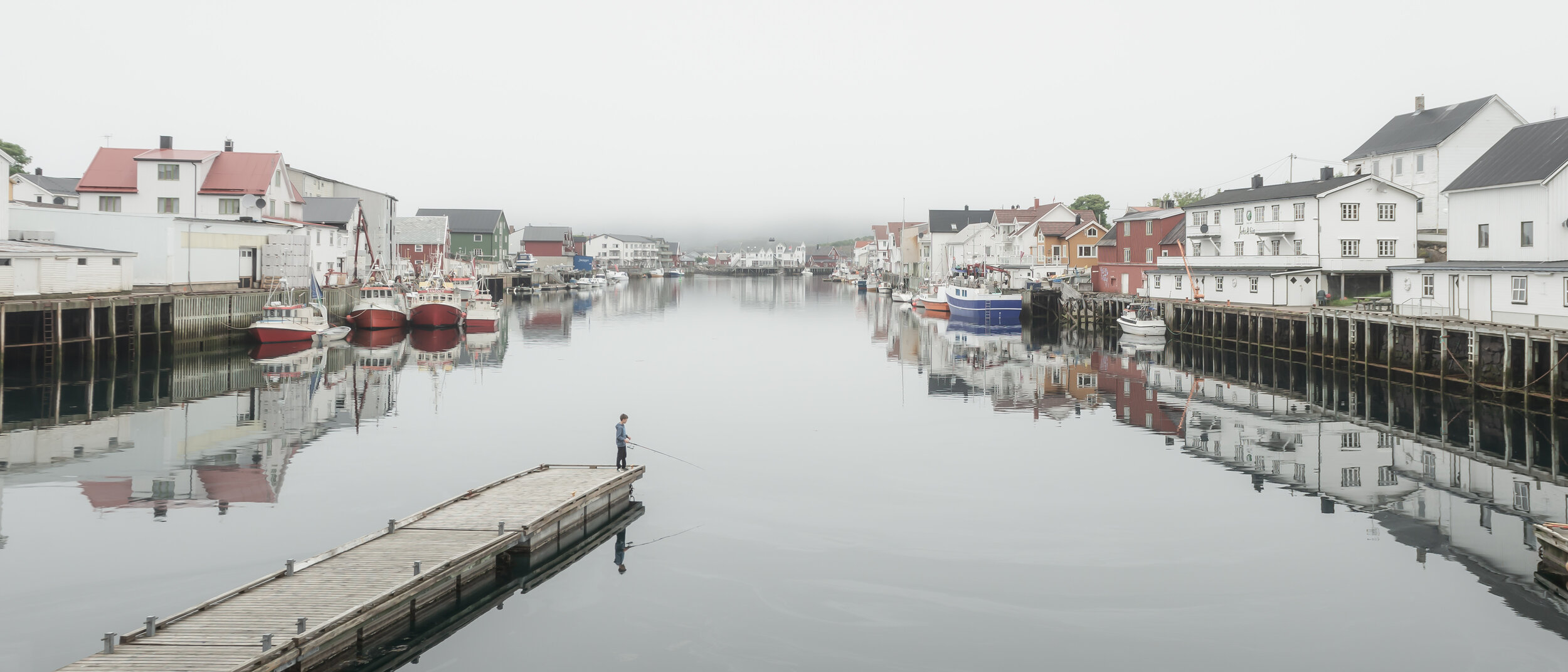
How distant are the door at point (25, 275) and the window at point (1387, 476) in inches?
1831

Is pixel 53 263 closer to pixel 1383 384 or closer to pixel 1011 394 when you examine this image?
pixel 1011 394

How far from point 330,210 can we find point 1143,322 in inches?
2246

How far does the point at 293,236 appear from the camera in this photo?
194ft

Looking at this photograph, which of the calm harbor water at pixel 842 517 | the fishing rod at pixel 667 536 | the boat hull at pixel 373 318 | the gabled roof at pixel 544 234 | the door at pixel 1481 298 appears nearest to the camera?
the calm harbor water at pixel 842 517

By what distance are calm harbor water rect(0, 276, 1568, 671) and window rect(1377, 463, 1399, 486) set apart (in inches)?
4.3

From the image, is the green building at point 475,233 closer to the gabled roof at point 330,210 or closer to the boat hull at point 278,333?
the gabled roof at point 330,210

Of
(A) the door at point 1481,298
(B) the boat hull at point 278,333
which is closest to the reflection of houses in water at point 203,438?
(B) the boat hull at point 278,333

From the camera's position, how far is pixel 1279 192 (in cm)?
5550

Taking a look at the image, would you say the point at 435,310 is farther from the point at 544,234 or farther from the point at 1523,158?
the point at 544,234

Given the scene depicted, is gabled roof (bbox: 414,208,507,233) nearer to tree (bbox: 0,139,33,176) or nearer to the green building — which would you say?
the green building

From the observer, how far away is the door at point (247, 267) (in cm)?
5466

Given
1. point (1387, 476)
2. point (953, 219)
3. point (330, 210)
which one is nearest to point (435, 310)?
point (330, 210)

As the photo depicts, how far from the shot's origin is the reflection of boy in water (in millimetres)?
15709

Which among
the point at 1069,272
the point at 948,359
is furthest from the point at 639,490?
the point at 1069,272
